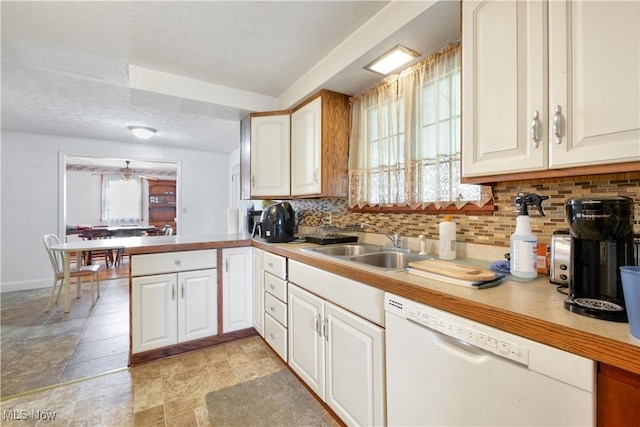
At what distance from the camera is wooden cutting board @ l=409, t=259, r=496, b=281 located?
1.00m

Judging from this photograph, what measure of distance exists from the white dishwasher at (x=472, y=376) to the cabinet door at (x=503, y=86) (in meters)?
0.62

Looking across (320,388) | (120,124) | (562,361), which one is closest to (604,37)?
(562,361)

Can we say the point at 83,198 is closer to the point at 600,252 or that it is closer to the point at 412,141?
the point at 412,141

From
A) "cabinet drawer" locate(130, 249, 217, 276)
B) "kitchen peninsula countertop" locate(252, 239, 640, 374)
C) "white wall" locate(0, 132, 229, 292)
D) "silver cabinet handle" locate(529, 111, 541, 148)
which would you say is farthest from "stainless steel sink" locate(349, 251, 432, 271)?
"white wall" locate(0, 132, 229, 292)

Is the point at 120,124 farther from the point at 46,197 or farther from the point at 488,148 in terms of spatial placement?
the point at 488,148

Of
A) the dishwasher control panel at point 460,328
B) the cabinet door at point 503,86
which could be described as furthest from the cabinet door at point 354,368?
the cabinet door at point 503,86

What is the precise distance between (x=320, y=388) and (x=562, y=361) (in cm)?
122

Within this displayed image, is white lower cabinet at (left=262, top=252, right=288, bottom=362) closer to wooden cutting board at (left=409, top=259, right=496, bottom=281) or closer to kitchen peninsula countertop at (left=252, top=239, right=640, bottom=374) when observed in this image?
kitchen peninsula countertop at (left=252, top=239, right=640, bottom=374)

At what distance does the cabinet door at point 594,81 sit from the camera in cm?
78

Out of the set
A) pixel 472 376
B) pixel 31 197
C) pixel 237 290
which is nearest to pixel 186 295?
pixel 237 290

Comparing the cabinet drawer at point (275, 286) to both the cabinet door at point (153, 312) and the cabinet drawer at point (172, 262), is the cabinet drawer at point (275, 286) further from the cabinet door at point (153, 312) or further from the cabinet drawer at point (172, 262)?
the cabinet door at point (153, 312)

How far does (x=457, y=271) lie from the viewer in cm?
108

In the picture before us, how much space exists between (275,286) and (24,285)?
174 inches

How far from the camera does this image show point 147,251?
2.04 m
